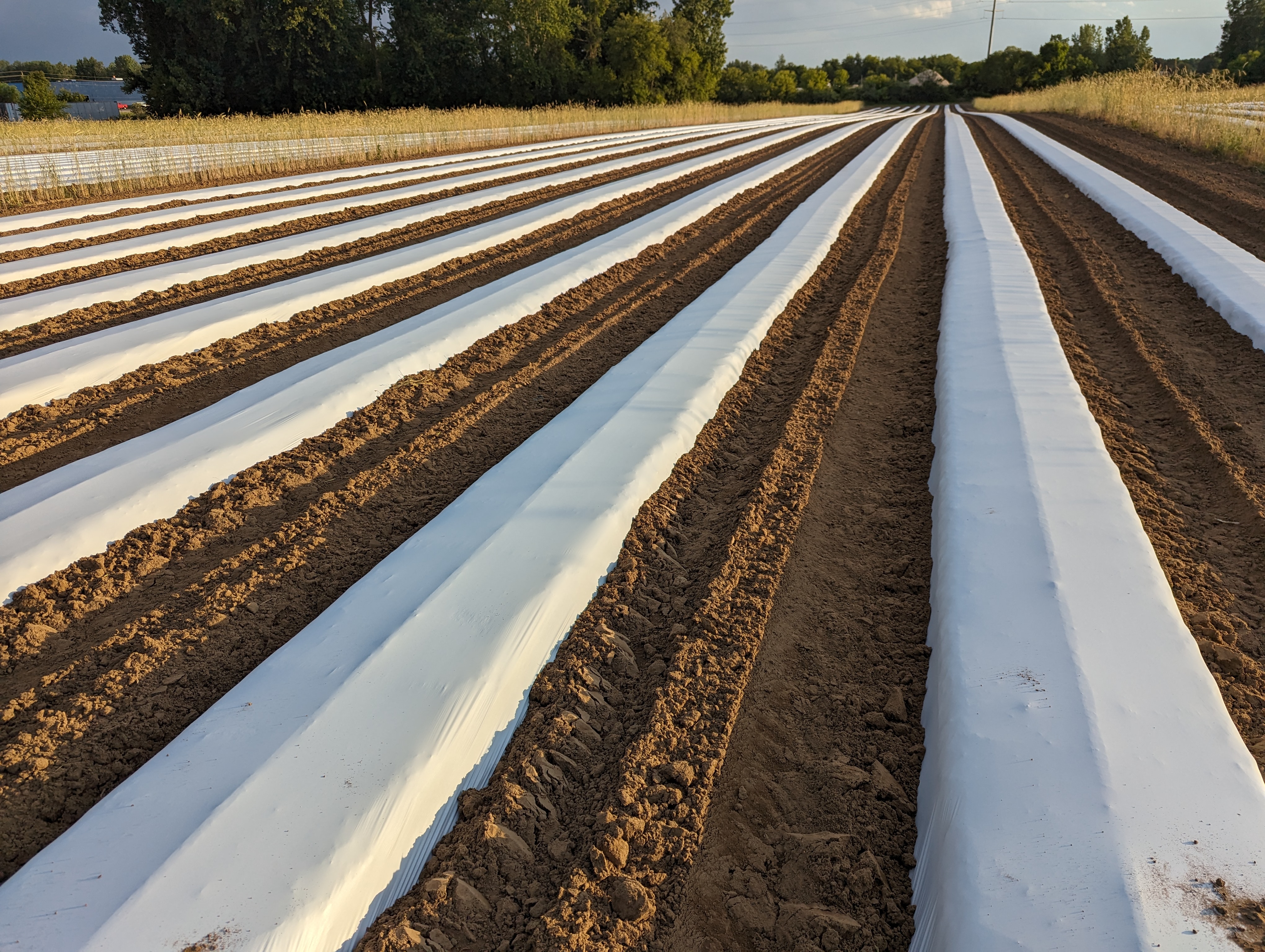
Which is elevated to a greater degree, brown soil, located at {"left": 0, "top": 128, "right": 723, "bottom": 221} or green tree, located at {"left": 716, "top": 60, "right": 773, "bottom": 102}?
green tree, located at {"left": 716, "top": 60, "right": 773, "bottom": 102}

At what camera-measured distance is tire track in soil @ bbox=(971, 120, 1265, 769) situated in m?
2.51

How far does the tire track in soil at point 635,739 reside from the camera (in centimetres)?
167

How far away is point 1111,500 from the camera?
2.93 m

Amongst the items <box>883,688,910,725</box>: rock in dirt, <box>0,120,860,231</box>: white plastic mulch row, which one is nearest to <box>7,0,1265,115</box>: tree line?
<box>0,120,860,231</box>: white plastic mulch row

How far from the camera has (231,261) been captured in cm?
669

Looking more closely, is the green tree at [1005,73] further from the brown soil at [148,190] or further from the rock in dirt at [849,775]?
the rock in dirt at [849,775]

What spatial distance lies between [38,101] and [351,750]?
35620mm

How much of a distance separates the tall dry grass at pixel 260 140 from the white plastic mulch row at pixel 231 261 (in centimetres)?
434

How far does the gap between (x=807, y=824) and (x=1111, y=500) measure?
200 centimetres

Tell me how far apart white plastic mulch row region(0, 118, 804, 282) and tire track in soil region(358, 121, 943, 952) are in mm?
5857

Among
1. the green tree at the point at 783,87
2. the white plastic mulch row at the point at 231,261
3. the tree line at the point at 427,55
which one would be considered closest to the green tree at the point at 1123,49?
the tree line at the point at 427,55

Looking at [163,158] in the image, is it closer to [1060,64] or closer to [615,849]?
[615,849]

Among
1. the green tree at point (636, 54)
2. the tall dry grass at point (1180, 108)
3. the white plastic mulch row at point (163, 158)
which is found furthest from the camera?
the green tree at point (636, 54)

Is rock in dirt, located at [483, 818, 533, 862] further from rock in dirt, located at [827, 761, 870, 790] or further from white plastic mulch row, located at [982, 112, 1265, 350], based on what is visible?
white plastic mulch row, located at [982, 112, 1265, 350]
